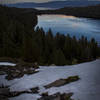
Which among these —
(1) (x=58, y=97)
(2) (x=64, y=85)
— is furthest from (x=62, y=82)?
(1) (x=58, y=97)

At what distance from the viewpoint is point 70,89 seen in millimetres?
7441

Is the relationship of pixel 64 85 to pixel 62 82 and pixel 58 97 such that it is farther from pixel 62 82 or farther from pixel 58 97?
pixel 58 97

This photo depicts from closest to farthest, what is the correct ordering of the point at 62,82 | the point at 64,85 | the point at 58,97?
the point at 58,97 → the point at 64,85 → the point at 62,82

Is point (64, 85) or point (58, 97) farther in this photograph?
point (64, 85)

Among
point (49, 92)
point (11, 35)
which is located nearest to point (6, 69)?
point (49, 92)

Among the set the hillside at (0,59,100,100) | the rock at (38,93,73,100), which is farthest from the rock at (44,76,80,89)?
the rock at (38,93,73,100)

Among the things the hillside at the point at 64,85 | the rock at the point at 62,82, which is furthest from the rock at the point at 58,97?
the rock at the point at 62,82

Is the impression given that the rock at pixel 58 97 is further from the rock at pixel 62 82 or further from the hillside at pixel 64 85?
the rock at pixel 62 82

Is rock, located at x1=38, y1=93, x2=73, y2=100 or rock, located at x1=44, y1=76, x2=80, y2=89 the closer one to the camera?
rock, located at x1=38, y1=93, x2=73, y2=100

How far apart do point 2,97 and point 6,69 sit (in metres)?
4.77

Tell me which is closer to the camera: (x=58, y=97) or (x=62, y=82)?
(x=58, y=97)

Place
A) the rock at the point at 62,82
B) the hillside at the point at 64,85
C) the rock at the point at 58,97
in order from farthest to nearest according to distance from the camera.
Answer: the rock at the point at 62,82 → the hillside at the point at 64,85 → the rock at the point at 58,97

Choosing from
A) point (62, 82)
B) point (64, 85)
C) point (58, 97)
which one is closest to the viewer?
point (58, 97)

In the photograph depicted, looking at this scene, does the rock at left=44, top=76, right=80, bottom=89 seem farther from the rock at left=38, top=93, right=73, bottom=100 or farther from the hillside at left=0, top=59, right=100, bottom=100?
the rock at left=38, top=93, right=73, bottom=100
